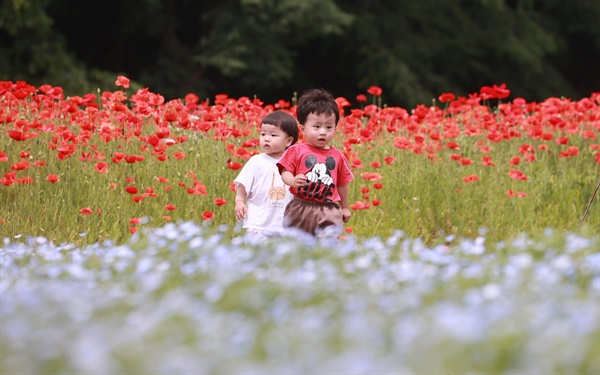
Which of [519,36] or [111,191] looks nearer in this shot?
[111,191]

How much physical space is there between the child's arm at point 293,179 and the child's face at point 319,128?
0.25 m

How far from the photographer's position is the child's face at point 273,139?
16.1 feet

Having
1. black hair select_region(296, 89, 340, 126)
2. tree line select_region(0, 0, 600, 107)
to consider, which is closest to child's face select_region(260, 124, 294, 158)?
black hair select_region(296, 89, 340, 126)

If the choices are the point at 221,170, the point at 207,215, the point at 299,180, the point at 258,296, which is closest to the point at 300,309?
the point at 258,296

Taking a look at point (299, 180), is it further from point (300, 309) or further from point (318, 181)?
point (300, 309)

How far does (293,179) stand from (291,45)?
13216 millimetres

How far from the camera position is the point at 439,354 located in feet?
6.93

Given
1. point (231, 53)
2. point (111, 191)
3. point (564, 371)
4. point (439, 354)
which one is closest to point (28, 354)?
point (439, 354)

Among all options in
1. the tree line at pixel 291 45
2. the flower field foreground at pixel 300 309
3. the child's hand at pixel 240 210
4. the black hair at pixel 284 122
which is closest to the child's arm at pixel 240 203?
the child's hand at pixel 240 210

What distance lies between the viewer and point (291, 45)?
17500 millimetres

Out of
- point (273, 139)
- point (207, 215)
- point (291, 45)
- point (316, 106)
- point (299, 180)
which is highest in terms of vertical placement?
point (291, 45)

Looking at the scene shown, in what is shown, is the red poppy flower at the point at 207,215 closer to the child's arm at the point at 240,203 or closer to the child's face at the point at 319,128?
the child's arm at the point at 240,203

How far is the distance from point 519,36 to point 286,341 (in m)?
16.3

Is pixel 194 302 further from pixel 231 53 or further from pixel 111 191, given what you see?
pixel 231 53
